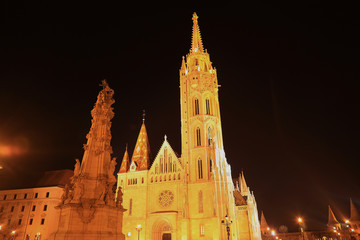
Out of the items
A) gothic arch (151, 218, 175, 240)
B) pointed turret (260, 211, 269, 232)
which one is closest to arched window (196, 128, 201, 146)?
gothic arch (151, 218, 175, 240)

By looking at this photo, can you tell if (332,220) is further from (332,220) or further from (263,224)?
(263,224)

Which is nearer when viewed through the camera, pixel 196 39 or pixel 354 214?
pixel 354 214

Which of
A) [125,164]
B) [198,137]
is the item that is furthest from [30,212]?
[198,137]

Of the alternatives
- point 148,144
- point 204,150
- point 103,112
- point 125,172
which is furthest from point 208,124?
point 103,112

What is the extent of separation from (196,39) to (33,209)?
48930 mm

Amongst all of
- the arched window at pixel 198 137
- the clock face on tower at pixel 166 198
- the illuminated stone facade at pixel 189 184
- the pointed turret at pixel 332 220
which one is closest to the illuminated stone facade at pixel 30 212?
the illuminated stone facade at pixel 189 184

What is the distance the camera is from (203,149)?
46156 millimetres

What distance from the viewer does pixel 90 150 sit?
16266 mm

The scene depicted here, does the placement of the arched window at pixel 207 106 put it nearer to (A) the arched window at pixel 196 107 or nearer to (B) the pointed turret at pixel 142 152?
(A) the arched window at pixel 196 107

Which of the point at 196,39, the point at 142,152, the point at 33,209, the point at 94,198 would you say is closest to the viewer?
the point at 94,198

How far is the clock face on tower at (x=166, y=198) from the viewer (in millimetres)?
44625

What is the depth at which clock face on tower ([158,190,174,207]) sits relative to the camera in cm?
4462

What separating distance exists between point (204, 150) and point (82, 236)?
1325 inches

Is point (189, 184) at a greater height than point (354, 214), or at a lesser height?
greater
